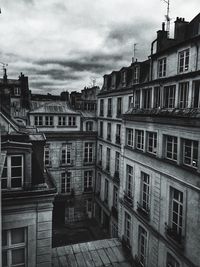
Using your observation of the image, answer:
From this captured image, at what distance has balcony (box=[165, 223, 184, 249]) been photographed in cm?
1231

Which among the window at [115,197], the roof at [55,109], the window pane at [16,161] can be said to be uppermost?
the roof at [55,109]

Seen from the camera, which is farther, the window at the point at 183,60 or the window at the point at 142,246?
Result: the window at the point at 183,60

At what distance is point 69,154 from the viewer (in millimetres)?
33719

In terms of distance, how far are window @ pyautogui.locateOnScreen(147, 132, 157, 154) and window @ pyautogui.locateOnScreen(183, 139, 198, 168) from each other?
271 cm

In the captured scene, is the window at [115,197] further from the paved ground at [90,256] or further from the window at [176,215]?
the window at [176,215]

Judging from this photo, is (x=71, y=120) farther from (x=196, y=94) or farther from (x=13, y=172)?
(x=13, y=172)

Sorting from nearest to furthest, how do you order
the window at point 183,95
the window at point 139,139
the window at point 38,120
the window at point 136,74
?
1. the window at point 183,95
2. the window at point 139,139
3. the window at point 136,74
4. the window at point 38,120

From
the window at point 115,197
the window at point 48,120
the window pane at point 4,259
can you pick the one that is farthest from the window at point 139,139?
the window at point 48,120

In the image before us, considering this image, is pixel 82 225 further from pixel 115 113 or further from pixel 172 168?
pixel 172 168

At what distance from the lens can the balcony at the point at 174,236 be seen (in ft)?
40.4

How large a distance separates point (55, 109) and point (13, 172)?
23107 mm

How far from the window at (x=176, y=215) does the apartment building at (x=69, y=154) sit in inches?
856

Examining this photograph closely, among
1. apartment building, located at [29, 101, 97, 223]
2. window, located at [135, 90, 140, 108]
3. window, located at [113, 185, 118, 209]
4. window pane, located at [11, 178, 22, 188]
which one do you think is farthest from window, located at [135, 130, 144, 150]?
apartment building, located at [29, 101, 97, 223]

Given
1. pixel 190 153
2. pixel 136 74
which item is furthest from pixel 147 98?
pixel 136 74
